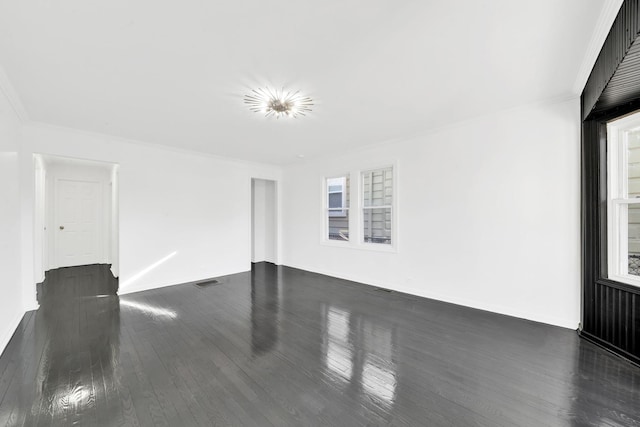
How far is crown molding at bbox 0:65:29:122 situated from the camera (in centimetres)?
238

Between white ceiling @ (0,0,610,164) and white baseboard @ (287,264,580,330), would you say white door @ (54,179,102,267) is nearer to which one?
white ceiling @ (0,0,610,164)

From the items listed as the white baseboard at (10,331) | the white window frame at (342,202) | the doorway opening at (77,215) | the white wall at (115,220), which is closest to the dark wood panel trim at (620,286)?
the white window frame at (342,202)

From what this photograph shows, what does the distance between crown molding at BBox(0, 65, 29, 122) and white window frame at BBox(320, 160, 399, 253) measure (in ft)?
14.6

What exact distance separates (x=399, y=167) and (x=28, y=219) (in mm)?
5414

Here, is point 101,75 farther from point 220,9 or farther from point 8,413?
point 8,413

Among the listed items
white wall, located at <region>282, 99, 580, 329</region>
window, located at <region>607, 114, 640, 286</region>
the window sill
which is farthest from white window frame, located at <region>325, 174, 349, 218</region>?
window, located at <region>607, 114, 640, 286</region>

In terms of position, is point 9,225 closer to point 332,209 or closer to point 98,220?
point 98,220

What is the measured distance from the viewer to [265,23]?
67.9 inches

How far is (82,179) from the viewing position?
638 centimetres

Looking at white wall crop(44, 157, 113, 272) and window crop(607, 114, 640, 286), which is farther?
white wall crop(44, 157, 113, 272)

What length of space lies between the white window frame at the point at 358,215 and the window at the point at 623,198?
2.39m

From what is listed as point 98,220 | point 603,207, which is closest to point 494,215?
point 603,207

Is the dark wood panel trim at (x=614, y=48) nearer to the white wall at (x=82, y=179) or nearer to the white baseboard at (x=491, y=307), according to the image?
the white baseboard at (x=491, y=307)

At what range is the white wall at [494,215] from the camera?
2.91 m
